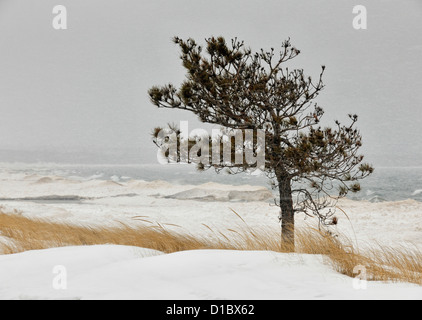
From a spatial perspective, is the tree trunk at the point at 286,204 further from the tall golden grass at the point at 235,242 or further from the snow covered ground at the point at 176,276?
the snow covered ground at the point at 176,276

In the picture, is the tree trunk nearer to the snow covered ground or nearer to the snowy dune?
the snow covered ground

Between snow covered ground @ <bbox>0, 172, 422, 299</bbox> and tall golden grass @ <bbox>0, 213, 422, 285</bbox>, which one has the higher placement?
snow covered ground @ <bbox>0, 172, 422, 299</bbox>

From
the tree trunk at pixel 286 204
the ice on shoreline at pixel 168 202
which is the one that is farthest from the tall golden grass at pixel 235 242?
the ice on shoreline at pixel 168 202

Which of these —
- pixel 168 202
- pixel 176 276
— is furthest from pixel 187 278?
pixel 168 202

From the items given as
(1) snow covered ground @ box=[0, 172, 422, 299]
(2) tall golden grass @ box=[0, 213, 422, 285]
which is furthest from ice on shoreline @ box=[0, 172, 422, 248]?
(1) snow covered ground @ box=[0, 172, 422, 299]

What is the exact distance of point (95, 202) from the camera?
54.7 feet

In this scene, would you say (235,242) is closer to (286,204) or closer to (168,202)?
(286,204)

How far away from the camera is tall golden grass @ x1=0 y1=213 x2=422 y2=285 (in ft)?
12.6

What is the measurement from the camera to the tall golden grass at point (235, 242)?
3.85 metres

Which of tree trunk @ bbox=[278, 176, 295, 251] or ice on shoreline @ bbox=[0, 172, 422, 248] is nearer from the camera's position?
tree trunk @ bbox=[278, 176, 295, 251]

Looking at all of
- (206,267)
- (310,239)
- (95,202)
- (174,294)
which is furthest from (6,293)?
(95,202)

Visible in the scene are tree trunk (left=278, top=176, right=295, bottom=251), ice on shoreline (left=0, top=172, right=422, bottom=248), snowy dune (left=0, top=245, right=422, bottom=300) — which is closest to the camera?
snowy dune (left=0, top=245, right=422, bottom=300)

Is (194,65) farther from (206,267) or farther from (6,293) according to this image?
(6,293)

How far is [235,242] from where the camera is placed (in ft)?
16.7
